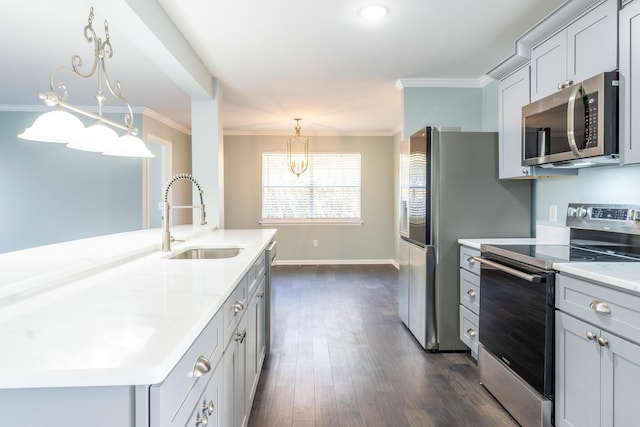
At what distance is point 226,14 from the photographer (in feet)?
8.36

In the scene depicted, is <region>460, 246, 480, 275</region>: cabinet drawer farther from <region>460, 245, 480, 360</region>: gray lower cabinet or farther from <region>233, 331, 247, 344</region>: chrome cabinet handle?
<region>233, 331, 247, 344</region>: chrome cabinet handle

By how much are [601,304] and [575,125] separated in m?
0.92

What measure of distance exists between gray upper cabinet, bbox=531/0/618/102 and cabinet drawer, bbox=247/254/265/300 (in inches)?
77.5

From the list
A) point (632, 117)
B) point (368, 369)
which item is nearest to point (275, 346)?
A: point (368, 369)

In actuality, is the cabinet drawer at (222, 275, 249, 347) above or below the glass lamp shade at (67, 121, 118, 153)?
below

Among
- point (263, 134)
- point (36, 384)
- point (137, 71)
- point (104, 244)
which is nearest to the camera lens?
point (36, 384)

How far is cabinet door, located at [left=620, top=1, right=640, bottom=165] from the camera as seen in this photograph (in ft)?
5.50

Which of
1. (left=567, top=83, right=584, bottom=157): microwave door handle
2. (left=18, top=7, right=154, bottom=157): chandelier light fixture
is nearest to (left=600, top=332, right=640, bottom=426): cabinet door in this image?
(left=567, top=83, right=584, bottom=157): microwave door handle

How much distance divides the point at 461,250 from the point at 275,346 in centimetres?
163

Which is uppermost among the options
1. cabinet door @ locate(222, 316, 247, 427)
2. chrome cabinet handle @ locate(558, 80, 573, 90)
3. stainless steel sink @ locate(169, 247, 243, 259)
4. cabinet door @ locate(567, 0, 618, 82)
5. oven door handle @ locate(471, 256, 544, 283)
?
cabinet door @ locate(567, 0, 618, 82)

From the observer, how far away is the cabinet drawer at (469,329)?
272 cm

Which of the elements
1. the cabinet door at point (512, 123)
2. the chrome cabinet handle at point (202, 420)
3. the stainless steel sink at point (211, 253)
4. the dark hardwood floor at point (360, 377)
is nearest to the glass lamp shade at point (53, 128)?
the stainless steel sink at point (211, 253)

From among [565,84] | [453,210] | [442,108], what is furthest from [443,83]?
[565,84]

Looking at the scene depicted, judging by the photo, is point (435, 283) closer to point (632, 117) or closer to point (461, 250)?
point (461, 250)
